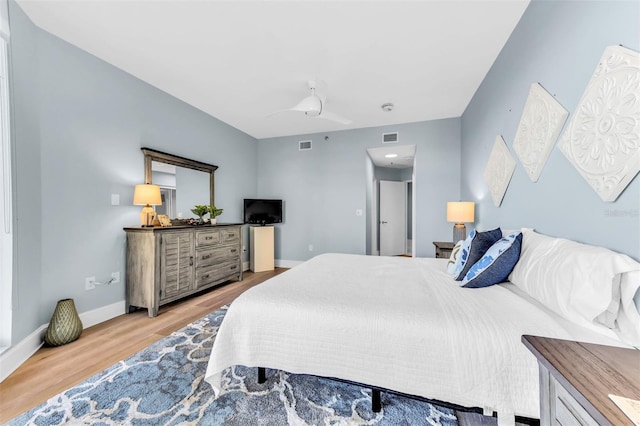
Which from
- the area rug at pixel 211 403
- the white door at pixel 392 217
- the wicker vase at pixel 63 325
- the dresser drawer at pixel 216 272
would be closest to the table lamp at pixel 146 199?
the dresser drawer at pixel 216 272

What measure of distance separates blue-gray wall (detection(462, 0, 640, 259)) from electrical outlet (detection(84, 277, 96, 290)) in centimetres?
397

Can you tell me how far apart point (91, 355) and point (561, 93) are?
12.6 feet

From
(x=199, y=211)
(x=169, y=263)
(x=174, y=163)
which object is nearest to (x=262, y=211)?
(x=199, y=211)

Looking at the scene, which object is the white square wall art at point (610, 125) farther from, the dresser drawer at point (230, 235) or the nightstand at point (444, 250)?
the dresser drawer at point (230, 235)

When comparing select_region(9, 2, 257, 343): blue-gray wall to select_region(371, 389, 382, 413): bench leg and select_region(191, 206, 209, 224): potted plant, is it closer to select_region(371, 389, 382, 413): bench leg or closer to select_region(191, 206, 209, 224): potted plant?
select_region(191, 206, 209, 224): potted plant

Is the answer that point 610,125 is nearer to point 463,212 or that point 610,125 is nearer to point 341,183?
point 463,212

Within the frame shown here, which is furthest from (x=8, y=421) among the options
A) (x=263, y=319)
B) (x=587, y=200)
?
(x=587, y=200)

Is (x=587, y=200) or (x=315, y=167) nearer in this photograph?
(x=587, y=200)

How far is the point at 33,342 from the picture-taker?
6.66ft

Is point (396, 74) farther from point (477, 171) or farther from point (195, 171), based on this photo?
point (195, 171)

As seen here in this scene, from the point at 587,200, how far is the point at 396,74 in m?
2.21

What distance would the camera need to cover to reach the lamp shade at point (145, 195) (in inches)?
110

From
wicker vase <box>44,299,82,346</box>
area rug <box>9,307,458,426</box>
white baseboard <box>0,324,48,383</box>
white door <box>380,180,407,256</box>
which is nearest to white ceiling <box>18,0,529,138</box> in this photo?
wicker vase <box>44,299,82,346</box>

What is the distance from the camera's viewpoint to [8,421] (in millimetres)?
1359
